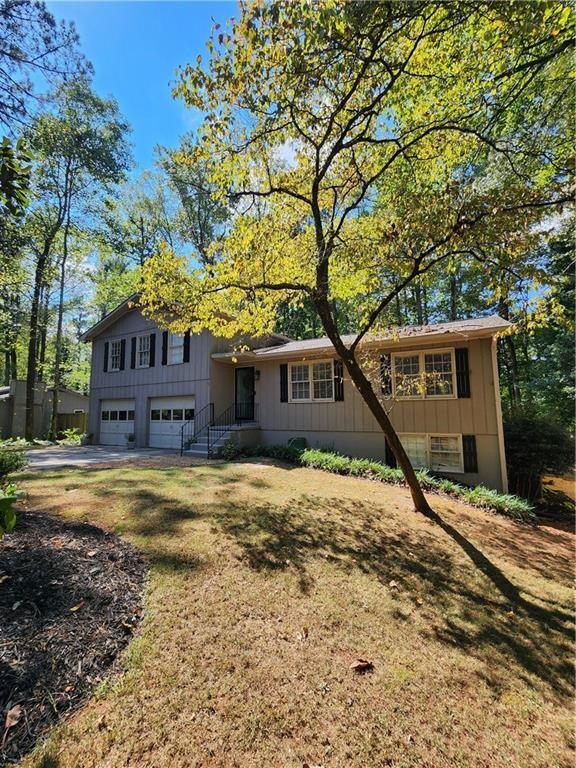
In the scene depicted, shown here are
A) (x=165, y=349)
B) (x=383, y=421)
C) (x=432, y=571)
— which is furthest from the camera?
(x=165, y=349)

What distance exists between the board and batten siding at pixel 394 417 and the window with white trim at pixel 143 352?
5.63 metres

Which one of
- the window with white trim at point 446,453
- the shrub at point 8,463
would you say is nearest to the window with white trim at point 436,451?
the window with white trim at point 446,453

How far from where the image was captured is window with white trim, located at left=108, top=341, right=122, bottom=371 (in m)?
16.3

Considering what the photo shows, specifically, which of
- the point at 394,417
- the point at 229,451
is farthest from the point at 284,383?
the point at 394,417

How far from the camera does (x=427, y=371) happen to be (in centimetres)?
956

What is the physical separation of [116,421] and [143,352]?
3.52 meters

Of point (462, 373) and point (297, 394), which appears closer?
point (462, 373)

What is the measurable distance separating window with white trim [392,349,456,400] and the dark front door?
6011 mm

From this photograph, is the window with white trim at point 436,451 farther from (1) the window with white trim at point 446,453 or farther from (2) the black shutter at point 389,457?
(2) the black shutter at point 389,457

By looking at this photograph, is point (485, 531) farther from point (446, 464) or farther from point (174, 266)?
point (174, 266)

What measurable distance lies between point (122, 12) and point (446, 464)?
11051 mm

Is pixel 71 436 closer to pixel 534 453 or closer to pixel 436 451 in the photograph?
pixel 436 451

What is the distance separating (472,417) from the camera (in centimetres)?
879

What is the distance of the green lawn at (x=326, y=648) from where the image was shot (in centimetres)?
193
